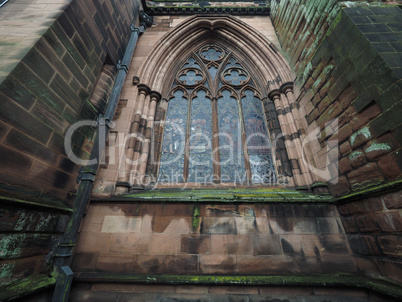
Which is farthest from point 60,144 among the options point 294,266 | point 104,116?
point 294,266

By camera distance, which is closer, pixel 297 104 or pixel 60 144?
pixel 60 144

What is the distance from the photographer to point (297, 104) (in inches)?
154

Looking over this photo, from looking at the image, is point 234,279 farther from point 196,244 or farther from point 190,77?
point 190,77

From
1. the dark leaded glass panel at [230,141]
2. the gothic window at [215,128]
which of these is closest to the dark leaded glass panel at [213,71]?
the gothic window at [215,128]

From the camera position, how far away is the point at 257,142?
161 inches

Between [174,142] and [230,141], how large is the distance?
1353 mm

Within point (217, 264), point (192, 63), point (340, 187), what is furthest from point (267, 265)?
point (192, 63)

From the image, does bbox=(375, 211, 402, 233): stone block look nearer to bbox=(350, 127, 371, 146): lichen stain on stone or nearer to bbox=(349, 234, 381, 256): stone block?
bbox=(349, 234, 381, 256): stone block

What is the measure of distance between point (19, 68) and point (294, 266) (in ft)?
14.4

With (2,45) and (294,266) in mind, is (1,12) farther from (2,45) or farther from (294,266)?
(294,266)

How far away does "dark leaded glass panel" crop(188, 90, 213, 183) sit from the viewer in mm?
3732

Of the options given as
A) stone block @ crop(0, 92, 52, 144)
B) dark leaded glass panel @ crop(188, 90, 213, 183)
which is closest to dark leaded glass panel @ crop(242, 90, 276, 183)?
dark leaded glass panel @ crop(188, 90, 213, 183)

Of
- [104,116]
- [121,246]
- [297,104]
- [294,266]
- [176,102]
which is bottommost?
[294,266]

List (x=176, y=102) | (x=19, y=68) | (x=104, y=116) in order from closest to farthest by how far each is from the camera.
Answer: (x=19, y=68), (x=104, y=116), (x=176, y=102)
